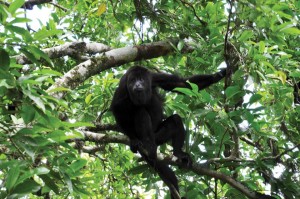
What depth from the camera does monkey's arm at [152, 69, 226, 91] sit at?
4.79m

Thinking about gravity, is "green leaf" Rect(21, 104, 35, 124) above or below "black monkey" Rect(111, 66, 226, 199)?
below

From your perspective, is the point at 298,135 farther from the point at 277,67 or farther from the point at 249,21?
the point at 249,21

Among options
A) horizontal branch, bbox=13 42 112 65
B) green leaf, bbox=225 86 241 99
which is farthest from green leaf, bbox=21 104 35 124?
horizontal branch, bbox=13 42 112 65

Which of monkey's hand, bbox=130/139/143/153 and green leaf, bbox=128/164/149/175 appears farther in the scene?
monkey's hand, bbox=130/139/143/153

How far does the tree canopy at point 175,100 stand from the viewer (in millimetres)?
2211

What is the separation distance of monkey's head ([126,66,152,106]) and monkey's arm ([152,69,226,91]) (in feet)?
0.47

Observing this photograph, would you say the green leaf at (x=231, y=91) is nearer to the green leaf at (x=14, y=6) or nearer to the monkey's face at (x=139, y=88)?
the green leaf at (x=14, y=6)

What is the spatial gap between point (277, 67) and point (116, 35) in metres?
2.97

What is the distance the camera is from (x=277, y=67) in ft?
12.5

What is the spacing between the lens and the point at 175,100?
4.07 m

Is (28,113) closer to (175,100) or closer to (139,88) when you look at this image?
(175,100)

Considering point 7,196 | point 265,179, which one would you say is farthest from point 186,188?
point 7,196

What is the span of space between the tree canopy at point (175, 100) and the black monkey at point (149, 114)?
116 mm

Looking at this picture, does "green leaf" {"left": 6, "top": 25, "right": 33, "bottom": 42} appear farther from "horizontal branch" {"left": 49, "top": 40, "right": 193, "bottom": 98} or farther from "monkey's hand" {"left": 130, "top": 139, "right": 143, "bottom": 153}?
"monkey's hand" {"left": 130, "top": 139, "right": 143, "bottom": 153}
